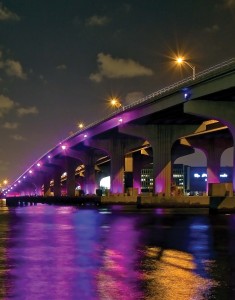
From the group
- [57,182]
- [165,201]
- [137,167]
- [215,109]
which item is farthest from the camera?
[57,182]

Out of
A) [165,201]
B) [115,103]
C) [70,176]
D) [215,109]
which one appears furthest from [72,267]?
[70,176]

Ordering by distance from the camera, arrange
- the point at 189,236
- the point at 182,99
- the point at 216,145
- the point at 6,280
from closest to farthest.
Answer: the point at 6,280, the point at 189,236, the point at 182,99, the point at 216,145

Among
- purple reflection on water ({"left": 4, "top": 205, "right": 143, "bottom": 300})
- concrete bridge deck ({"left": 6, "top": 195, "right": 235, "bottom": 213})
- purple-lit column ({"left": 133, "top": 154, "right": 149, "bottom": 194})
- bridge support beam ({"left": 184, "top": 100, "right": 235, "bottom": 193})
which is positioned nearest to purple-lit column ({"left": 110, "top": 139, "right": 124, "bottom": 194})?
concrete bridge deck ({"left": 6, "top": 195, "right": 235, "bottom": 213})

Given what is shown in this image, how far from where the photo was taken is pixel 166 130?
77438 millimetres

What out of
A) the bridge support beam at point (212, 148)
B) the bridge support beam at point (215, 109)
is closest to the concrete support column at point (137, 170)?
the bridge support beam at point (212, 148)

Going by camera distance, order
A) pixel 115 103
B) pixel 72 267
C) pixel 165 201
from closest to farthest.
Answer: pixel 72 267
pixel 165 201
pixel 115 103

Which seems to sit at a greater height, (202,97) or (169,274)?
(202,97)

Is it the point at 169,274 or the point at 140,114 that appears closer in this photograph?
the point at 169,274

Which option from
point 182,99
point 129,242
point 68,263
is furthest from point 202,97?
point 68,263

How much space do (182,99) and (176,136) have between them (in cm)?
1844

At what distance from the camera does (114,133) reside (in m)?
94.1

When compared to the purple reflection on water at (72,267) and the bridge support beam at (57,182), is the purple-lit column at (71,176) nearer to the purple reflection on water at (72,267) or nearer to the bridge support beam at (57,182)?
the bridge support beam at (57,182)

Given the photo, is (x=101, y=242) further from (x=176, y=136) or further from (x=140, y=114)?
(x=176, y=136)

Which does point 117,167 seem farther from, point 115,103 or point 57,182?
point 57,182
